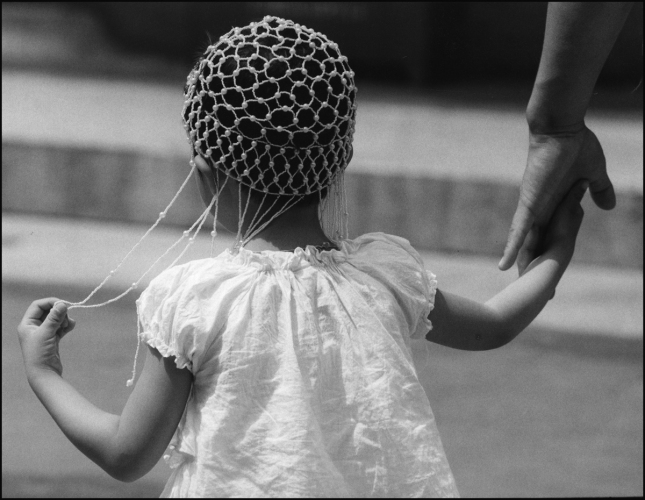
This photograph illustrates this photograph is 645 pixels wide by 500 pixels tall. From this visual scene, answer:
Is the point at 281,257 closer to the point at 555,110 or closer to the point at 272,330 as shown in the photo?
the point at 272,330

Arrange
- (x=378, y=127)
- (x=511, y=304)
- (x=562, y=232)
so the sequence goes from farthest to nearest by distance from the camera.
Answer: (x=378, y=127), (x=562, y=232), (x=511, y=304)

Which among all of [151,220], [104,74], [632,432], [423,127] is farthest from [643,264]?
[104,74]

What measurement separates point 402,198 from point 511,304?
2.68 m

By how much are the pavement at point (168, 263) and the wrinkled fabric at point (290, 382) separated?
236cm

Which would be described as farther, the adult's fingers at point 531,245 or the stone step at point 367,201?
the stone step at point 367,201

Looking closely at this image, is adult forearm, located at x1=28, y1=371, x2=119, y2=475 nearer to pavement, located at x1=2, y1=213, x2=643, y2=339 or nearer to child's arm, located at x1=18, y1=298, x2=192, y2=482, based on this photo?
child's arm, located at x1=18, y1=298, x2=192, y2=482

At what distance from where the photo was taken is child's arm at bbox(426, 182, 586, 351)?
4.35 ft

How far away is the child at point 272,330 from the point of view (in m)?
1.12

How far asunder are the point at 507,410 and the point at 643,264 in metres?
1.31

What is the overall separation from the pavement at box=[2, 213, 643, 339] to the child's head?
7.66 feet

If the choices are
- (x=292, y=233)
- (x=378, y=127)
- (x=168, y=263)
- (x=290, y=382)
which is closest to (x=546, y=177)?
(x=292, y=233)

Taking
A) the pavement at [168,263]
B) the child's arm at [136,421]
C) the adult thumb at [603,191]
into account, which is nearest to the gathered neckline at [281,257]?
the child's arm at [136,421]

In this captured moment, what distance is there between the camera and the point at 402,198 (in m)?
4.07

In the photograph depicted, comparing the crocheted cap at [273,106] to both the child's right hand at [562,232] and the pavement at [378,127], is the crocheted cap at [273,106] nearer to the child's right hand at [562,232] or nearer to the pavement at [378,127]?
the child's right hand at [562,232]
